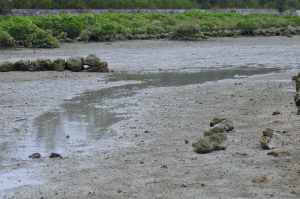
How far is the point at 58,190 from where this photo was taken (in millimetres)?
4957

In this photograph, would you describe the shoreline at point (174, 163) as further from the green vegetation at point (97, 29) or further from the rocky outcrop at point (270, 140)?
the green vegetation at point (97, 29)

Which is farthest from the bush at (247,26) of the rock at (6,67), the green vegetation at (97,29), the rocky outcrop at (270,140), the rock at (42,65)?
the rocky outcrop at (270,140)

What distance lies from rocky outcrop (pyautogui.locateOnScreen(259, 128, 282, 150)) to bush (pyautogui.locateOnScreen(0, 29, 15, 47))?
20.6m

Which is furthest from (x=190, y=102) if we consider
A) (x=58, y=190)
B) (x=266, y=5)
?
(x=266, y=5)

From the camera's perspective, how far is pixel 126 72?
17344 mm

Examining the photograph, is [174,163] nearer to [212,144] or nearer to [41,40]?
[212,144]

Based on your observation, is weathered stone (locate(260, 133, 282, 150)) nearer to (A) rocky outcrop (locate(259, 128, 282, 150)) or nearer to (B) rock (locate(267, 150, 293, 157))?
(A) rocky outcrop (locate(259, 128, 282, 150))

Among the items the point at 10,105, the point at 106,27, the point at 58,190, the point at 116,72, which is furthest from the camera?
the point at 106,27

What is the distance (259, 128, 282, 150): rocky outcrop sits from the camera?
238 inches

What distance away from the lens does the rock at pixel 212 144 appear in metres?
6.10

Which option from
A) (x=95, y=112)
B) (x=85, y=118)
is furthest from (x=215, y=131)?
(x=95, y=112)

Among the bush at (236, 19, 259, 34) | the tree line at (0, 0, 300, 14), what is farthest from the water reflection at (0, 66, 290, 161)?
the tree line at (0, 0, 300, 14)

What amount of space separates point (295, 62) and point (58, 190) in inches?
714

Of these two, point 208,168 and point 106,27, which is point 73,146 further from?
point 106,27
